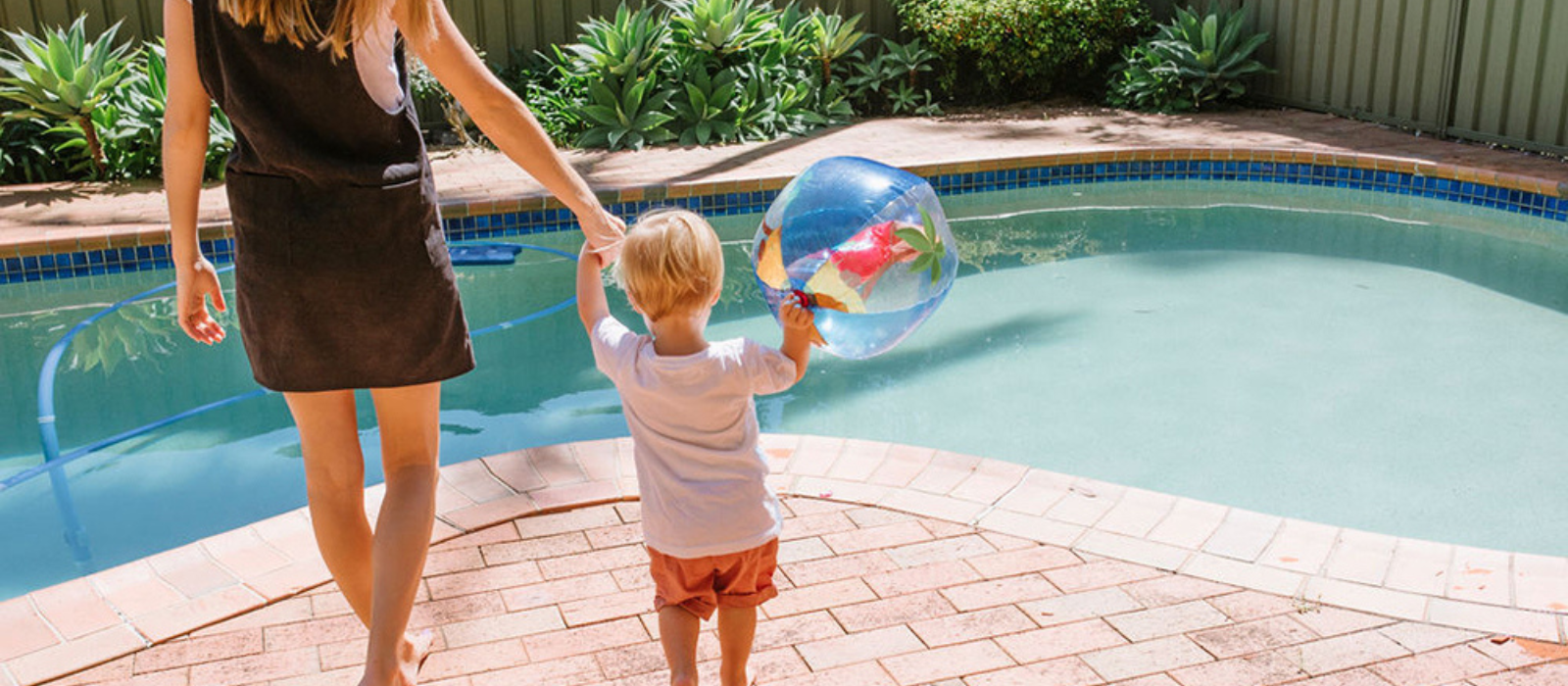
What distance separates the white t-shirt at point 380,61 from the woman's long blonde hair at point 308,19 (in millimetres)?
19

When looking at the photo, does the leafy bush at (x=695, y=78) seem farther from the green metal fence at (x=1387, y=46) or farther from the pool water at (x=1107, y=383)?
the pool water at (x=1107, y=383)

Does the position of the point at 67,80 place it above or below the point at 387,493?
above

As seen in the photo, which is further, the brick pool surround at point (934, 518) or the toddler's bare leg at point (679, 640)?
the brick pool surround at point (934, 518)

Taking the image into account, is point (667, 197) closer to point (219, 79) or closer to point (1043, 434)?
point (1043, 434)

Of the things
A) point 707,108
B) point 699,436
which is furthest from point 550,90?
point 699,436

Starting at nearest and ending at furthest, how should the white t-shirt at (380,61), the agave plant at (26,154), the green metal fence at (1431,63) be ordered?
the white t-shirt at (380,61) < the green metal fence at (1431,63) < the agave plant at (26,154)

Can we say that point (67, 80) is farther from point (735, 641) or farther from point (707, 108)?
point (735, 641)

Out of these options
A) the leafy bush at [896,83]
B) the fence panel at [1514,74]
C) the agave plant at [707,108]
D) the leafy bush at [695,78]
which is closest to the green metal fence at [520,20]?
the leafy bush at [695,78]

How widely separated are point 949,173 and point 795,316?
5.70 metres

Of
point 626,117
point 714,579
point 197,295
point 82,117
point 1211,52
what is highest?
point 1211,52

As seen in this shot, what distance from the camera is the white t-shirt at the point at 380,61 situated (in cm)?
189

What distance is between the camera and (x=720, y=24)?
349 inches

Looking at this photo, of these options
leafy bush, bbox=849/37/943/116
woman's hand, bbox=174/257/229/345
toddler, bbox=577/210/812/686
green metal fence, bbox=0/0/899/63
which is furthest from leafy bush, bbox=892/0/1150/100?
woman's hand, bbox=174/257/229/345

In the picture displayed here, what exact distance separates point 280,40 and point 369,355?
0.49 metres
